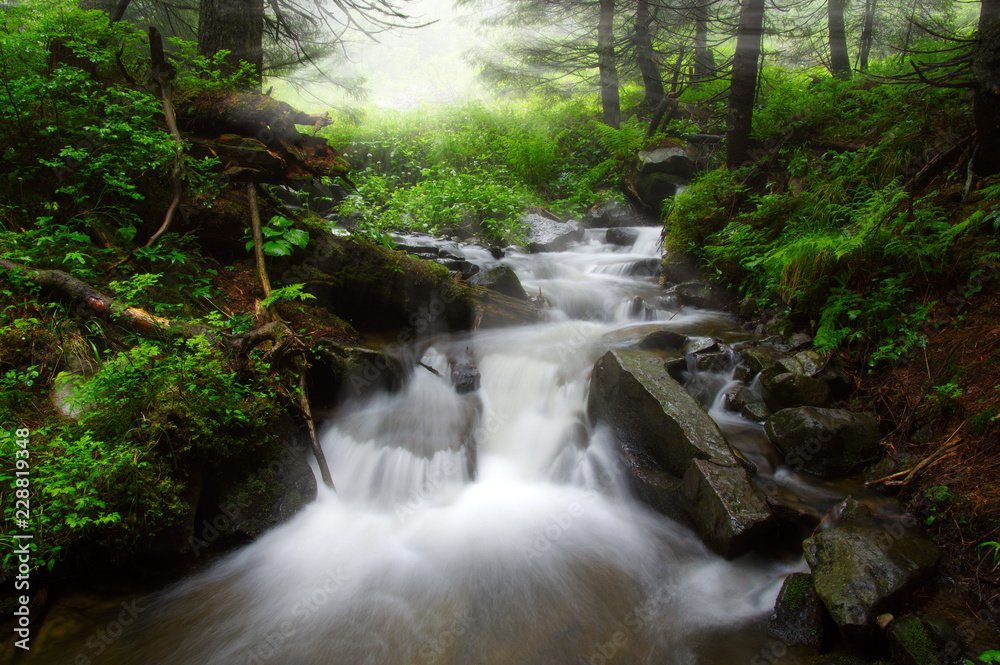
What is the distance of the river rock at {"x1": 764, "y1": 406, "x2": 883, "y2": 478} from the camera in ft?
12.4

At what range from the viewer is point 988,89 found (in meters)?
4.13

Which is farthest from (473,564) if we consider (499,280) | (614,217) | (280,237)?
(614,217)

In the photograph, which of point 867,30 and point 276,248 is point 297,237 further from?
point 867,30

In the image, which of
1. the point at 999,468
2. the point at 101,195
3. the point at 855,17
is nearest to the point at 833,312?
the point at 999,468

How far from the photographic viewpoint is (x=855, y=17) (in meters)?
14.3

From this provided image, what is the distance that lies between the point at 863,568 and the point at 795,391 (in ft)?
6.47

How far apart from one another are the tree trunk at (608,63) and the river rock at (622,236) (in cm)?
610

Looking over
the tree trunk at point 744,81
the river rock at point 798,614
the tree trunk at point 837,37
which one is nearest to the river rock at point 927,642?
the river rock at point 798,614

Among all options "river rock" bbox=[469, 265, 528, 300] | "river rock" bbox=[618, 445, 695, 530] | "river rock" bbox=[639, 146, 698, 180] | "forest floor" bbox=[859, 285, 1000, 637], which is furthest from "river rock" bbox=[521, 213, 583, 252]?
"forest floor" bbox=[859, 285, 1000, 637]

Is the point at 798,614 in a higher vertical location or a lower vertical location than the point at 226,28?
lower

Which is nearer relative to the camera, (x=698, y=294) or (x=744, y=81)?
(x=698, y=294)

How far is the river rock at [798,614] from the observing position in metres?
2.66

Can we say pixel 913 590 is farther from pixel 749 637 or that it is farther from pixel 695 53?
Result: pixel 695 53

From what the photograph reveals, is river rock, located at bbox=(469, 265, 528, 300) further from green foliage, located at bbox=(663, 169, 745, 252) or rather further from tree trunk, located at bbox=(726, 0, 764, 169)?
tree trunk, located at bbox=(726, 0, 764, 169)
